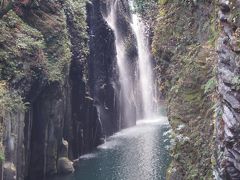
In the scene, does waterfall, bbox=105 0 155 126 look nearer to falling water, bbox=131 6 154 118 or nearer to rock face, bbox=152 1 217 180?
falling water, bbox=131 6 154 118

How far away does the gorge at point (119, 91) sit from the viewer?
9.39 m

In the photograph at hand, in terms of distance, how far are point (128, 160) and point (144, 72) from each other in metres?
24.6

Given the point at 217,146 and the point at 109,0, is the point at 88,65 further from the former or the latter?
the point at 217,146

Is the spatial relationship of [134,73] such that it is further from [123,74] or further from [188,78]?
[188,78]

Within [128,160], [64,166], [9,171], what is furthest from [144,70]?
[9,171]

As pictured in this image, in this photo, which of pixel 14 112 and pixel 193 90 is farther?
pixel 14 112

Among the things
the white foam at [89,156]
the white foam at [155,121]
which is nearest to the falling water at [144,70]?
the white foam at [155,121]

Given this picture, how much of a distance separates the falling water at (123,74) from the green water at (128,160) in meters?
6.53

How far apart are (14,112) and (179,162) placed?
12600 millimetres

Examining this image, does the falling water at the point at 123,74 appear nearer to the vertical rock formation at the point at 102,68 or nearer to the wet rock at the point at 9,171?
the vertical rock formation at the point at 102,68

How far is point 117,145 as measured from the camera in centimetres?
3503

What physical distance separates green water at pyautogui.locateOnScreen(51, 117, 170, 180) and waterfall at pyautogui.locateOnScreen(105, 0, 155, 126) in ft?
26.3

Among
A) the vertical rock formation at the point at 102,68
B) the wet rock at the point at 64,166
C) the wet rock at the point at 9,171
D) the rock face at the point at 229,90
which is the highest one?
the vertical rock formation at the point at 102,68

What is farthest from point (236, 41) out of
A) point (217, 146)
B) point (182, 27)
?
point (182, 27)
